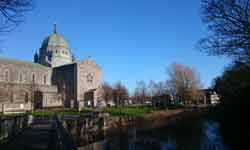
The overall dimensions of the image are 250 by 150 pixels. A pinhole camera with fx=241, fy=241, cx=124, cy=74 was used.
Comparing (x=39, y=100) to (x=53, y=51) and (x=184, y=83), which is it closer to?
(x=53, y=51)

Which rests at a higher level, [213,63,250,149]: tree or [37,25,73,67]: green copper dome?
[37,25,73,67]: green copper dome

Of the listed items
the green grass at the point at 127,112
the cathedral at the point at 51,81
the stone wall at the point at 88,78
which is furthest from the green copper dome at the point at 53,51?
the green grass at the point at 127,112

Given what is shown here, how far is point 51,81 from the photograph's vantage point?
2724 inches

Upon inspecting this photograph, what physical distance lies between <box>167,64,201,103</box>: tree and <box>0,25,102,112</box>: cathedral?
20.3m

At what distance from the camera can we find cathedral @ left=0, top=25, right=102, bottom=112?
5381 cm

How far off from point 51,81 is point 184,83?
122 feet

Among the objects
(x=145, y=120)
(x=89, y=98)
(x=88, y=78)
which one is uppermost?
(x=88, y=78)

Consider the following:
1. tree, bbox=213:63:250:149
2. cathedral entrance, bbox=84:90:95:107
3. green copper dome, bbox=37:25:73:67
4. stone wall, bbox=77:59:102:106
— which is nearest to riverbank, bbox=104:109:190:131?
tree, bbox=213:63:250:149

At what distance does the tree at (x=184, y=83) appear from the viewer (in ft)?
196

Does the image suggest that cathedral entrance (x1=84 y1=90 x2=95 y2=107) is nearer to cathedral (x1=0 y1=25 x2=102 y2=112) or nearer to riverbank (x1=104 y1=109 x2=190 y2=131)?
cathedral (x1=0 y1=25 x2=102 y2=112)

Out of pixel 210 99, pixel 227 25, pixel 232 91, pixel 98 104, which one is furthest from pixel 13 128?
pixel 210 99

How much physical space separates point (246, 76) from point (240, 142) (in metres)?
6.69

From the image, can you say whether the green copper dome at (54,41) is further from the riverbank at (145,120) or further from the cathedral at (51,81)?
the riverbank at (145,120)

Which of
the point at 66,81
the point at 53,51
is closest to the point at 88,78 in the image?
the point at 66,81
